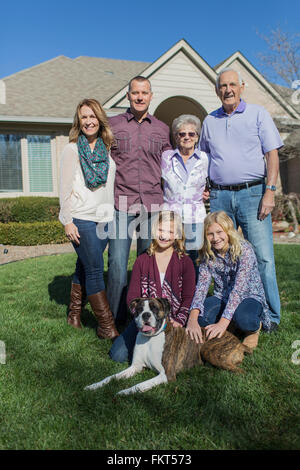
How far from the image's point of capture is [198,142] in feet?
13.4

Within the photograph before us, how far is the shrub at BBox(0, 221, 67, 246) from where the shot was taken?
10.4m

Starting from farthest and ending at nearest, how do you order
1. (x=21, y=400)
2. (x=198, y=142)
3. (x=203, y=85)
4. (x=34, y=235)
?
(x=203, y=85), (x=34, y=235), (x=198, y=142), (x=21, y=400)

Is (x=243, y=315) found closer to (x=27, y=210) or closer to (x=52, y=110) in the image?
(x=27, y=210)

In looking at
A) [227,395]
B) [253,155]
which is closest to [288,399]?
[227,395]

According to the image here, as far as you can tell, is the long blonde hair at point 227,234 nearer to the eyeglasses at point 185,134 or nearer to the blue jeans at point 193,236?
the blue jeans at point 193,236

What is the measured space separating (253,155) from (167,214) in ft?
3.47

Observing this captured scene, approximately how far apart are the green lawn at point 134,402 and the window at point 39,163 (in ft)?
31.1

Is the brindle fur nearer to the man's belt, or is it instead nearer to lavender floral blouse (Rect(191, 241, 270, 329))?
lavender floral blouse (Rect(191, 241, 270, 329))

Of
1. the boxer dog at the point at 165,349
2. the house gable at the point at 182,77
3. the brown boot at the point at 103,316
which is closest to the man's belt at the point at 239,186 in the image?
the boxer dog at the point at 165,349

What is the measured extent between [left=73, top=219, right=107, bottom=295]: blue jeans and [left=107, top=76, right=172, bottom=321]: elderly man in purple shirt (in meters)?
0.16

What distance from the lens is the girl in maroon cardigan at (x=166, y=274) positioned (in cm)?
341

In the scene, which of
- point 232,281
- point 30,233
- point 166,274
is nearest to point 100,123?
point 166,274

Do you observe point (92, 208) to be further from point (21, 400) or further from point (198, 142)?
point (21, 400)

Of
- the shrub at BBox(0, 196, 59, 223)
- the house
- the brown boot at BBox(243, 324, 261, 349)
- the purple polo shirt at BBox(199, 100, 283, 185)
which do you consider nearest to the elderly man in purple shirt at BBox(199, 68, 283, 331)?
the purple polo shirt at BBox(199, 100, 283, 185)
